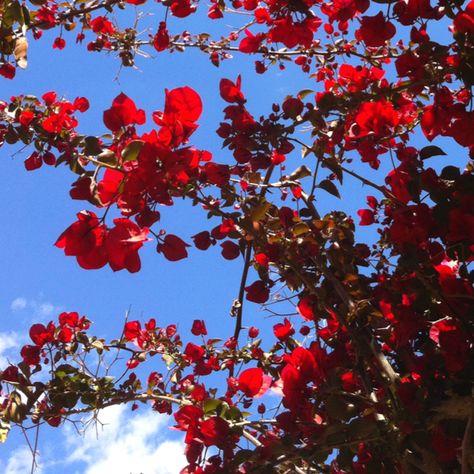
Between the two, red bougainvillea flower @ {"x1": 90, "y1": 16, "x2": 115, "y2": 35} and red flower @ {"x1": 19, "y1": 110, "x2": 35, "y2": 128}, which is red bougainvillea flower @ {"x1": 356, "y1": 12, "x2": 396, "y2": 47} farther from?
red bougainvillea flower @ {"x1": 90, "y1": 16, "x2": 115, "y2": 35}

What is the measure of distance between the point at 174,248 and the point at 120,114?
0.27 m

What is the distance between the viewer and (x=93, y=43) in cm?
282

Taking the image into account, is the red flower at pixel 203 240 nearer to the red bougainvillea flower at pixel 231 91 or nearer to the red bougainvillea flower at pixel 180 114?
the red bougainvillea flower at pixel 231 91

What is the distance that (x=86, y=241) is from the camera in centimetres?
89

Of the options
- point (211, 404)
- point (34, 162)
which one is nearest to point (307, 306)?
point (211, 404)

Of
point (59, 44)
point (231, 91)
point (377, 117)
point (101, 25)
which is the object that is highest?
point (59, 44)

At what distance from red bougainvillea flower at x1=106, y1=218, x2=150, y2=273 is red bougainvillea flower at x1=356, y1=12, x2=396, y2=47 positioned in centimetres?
94

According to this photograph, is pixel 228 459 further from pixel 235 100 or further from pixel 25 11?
pixel 25 11

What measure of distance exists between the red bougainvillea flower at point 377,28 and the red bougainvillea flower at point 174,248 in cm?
87

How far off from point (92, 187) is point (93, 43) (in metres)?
2.24

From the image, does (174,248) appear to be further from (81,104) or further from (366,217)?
(366,217)

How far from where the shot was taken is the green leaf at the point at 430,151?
1397 mm

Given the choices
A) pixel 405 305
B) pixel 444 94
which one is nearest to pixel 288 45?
pixel 444 94

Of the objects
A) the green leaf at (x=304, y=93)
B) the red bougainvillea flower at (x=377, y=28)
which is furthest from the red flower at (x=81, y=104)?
the red bougainvillea flower at (x=377, y=28)
